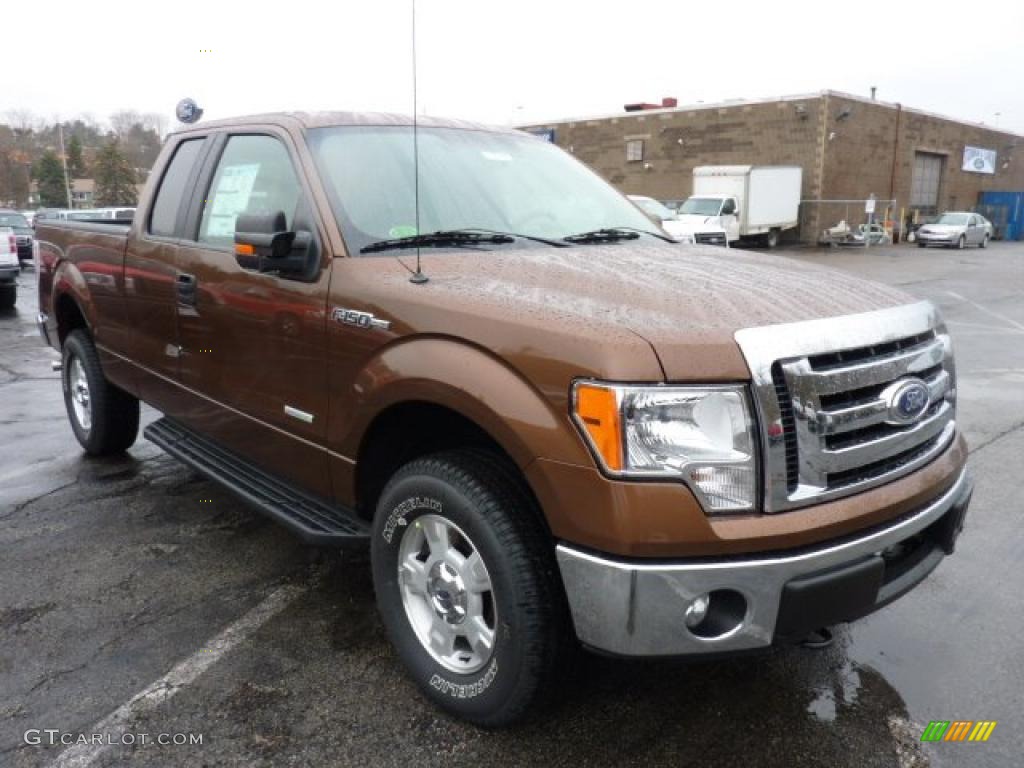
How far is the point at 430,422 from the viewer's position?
2850mm

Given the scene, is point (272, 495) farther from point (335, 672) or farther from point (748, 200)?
point (748, 200)

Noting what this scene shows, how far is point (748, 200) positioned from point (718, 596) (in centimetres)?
2896

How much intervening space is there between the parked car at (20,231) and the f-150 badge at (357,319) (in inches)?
885

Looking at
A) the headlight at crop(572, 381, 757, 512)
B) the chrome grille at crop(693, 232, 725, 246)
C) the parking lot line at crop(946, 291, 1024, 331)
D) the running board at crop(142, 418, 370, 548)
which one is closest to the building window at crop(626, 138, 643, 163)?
the chrome grille at crop(693, 232, 725, 246)

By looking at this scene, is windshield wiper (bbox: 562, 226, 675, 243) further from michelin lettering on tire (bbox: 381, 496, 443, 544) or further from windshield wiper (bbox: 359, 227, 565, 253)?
michelin lettering on tire (bbox: 381, 496, 443, 544)

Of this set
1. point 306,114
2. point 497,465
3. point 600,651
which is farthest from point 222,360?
point 600,651

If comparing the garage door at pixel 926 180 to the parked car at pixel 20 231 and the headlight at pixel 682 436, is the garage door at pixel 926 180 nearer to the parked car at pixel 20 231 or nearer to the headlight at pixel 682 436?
the parked car at pixel 20 231

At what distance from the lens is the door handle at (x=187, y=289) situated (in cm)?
374

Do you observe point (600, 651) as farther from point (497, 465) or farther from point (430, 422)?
point (430, 422)

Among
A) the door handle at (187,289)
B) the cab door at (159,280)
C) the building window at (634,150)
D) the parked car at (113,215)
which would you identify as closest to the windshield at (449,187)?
Result: the door handle at (187,289)

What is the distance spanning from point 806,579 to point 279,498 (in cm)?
204

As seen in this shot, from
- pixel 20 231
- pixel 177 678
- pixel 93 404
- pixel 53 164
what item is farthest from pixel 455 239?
pixel 53 164

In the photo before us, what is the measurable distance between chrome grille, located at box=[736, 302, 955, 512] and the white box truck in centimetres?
2487

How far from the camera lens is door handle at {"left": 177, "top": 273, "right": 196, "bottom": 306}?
12.3 ft
